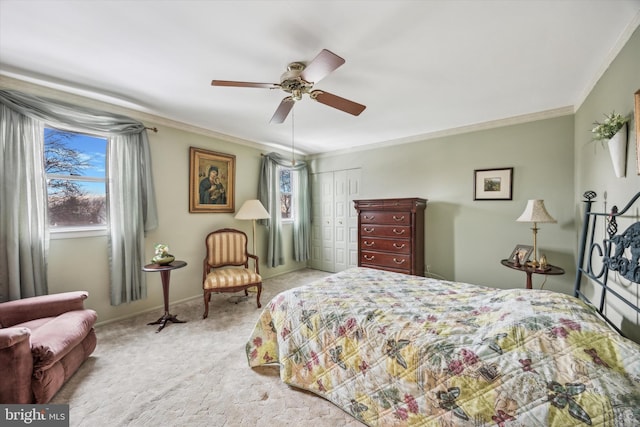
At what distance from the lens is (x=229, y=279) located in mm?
3225

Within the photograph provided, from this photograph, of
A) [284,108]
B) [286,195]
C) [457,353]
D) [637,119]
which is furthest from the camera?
[286,195]

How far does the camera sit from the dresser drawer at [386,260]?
3783 mm

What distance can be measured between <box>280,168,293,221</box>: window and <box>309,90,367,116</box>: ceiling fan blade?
3118mm

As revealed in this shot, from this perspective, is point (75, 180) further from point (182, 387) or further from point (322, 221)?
point (322, 221)

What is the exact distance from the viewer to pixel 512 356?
1.16 m

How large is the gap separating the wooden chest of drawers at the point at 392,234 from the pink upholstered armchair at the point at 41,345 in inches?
137

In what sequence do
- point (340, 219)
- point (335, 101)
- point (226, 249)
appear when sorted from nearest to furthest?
1. point (335, 101)
2. point (226, 249)
3. point (340, 219)

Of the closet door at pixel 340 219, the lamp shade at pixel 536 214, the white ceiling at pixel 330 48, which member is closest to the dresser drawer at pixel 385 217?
the closet door at pixel 340 219

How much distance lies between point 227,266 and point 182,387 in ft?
7.32

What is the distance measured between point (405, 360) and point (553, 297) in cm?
102

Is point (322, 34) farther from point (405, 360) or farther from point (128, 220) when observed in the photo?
point (128, 220)

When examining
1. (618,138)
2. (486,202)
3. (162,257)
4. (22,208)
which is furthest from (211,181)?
(618,138)

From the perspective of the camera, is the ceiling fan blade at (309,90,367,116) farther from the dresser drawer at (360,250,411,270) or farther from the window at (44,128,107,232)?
the window at (44,128,107,232)

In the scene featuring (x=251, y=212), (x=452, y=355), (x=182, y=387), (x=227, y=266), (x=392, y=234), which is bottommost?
Result: (x=182, y=387)
